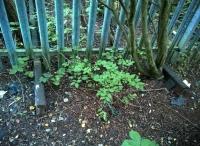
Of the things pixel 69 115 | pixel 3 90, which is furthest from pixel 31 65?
pixel 69 115

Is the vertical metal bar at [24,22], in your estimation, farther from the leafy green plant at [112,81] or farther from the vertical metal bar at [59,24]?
the leafy green plant at [112,81]

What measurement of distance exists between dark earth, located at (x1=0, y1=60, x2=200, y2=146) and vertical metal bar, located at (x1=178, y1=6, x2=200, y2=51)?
0.66m

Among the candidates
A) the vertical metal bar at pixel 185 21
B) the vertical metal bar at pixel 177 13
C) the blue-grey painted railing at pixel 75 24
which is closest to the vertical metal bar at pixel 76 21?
the blue-grey painted railing at pixel 75 24

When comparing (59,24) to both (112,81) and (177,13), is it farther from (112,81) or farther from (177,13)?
(177,13)

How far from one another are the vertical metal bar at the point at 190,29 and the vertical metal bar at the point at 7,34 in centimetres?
195

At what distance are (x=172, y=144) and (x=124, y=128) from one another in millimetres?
493

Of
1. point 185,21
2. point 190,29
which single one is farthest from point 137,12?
point 190,29

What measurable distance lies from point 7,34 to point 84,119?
1146mm

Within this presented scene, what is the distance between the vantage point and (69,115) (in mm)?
2736

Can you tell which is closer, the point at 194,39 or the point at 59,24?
the point at 59,24

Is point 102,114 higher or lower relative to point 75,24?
lower

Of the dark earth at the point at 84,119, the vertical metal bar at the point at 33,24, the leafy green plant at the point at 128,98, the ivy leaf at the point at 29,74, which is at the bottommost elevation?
the dark earth at the point at 84,119

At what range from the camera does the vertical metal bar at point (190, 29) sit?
9.79 ft

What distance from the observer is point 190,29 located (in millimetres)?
3111
